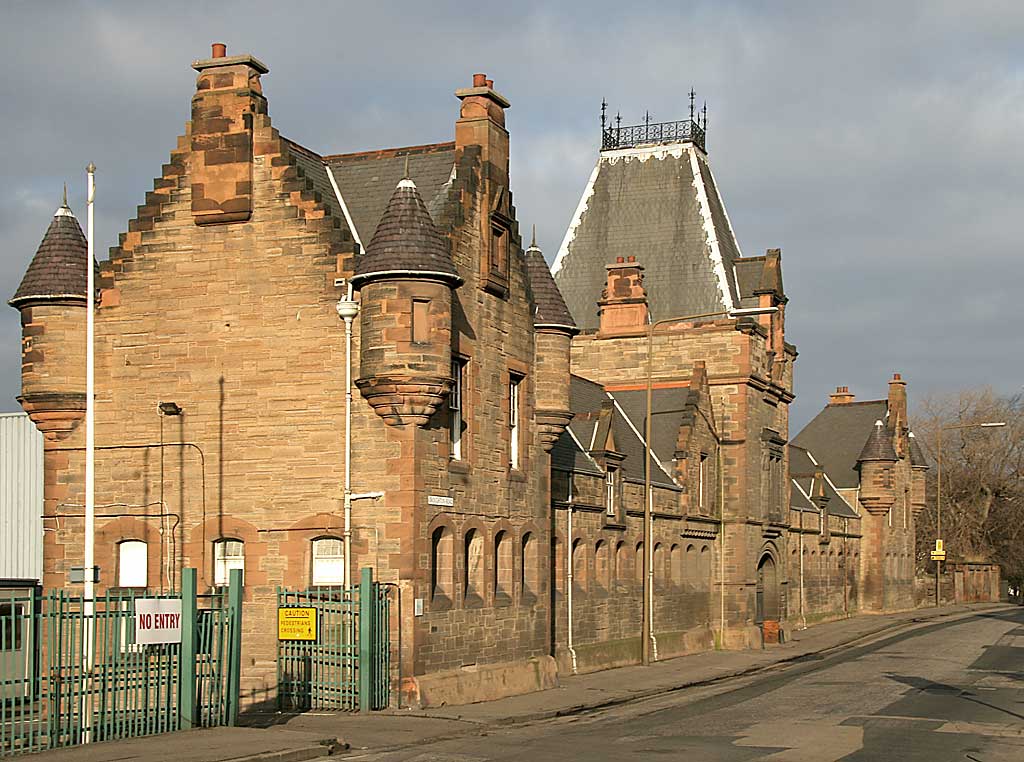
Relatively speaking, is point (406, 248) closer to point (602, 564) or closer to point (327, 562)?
point (327, 562)

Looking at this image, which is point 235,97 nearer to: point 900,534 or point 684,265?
point 684,265

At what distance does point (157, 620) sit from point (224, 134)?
11928 mm

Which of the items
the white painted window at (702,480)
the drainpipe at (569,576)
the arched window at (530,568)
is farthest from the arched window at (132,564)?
the white painted window at (702,480)

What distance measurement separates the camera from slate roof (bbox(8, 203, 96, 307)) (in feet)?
94.2

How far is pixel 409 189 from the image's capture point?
27.0 m

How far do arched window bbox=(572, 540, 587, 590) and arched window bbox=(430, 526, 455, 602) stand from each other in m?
10.9

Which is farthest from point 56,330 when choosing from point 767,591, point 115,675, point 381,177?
point 767,591

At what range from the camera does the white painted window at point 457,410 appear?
28.5m

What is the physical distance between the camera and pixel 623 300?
54312mm

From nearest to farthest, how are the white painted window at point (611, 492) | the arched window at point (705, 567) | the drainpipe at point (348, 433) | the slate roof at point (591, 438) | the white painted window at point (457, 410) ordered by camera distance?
the drainpipe at point (348, 433)
the white painted window at point (457, 410)
the slate roof at point (591, 438)
the white painted window at point (611, 492)
the arched window at point (705, 567)

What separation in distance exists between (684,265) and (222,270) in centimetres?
3007

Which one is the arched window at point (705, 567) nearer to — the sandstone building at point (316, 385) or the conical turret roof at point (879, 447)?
the sandstone building at point (316, 385)

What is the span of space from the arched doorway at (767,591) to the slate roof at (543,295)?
931 inches

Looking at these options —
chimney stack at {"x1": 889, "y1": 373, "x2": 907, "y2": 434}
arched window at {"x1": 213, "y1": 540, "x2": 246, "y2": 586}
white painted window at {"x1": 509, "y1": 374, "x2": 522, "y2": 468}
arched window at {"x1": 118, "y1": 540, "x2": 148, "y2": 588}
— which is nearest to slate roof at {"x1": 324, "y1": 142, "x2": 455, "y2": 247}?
white painted window at {"x1": 509, "y1": 374, "x2": 522, "y2": 468}
